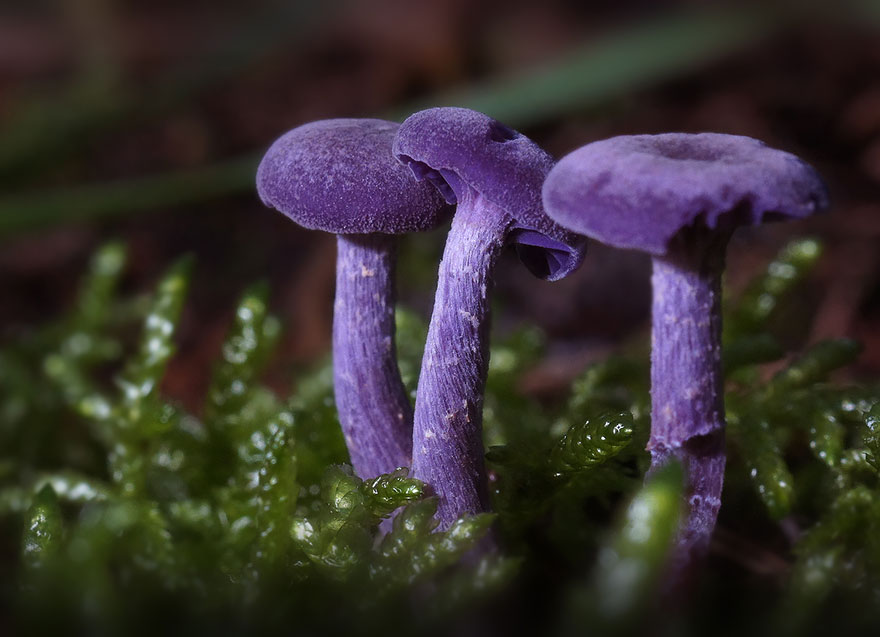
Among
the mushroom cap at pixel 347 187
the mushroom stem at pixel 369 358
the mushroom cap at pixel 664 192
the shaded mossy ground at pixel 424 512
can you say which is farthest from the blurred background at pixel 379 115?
the mushroom cap at pixel 664 192

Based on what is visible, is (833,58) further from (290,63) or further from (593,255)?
(290,63)

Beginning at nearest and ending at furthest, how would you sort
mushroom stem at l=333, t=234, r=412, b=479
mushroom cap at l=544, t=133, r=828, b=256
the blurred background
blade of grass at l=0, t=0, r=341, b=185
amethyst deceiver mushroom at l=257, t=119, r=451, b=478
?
mushroom cap at l=544, t=133, r=828, b=256
amethyst deceiver mushroom at l=257, t=119, r=451, b=478
mushroom stem at l=333, t=234, r=412, b=479
the blurred background
blade of grass at l=0, t=0, r=341, b=185

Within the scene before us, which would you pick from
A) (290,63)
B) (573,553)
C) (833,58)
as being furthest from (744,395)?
(290,63)

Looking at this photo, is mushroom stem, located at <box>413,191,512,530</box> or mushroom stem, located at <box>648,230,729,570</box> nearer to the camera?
mushroom stem, located at <box>648,230,729,570</box>

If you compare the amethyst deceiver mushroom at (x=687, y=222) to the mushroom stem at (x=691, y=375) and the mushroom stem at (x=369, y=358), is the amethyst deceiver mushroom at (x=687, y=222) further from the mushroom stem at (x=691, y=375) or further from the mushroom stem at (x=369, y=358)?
the mushroom stem at (x=369, y=358)

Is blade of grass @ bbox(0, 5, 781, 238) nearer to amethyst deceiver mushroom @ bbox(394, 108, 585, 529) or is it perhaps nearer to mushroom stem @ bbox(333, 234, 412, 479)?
mushroom stem @ bbox(333, 234, 412, 479)

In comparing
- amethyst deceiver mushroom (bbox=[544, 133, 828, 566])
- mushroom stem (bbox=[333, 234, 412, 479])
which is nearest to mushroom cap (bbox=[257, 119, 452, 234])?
mushroom stem (bbox=[333, 234, 412, 479])

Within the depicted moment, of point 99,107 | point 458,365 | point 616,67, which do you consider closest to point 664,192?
point 458,365
